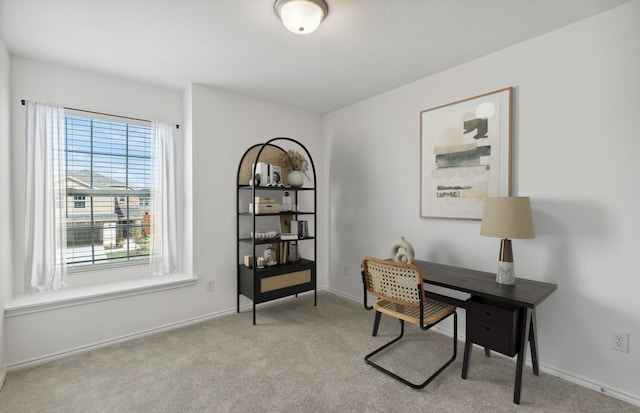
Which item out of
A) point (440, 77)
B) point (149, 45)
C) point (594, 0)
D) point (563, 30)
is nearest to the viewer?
point (594, 0)

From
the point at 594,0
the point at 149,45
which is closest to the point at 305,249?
the point at 149,45

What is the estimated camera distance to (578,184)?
2004mm

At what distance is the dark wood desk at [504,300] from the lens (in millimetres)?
1811

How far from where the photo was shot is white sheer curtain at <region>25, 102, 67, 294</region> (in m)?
2.44

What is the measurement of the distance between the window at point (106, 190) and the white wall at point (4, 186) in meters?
0.39

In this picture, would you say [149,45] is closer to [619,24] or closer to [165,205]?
[165,205]

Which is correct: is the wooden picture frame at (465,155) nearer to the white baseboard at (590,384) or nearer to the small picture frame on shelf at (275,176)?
the white baseboard at (590,384)

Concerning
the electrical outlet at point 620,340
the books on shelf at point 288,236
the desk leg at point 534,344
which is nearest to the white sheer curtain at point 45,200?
the books on shelf at point 288,236

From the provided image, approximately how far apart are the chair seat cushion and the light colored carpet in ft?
1.36

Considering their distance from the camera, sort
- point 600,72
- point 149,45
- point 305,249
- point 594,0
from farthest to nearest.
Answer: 1. point 305,249
2. point 149,45
3. point 600,72
4. point 594,0

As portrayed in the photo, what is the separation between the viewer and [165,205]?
309 cm

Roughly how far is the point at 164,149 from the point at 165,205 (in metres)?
0.60

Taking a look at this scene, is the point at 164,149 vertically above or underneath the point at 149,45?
underneath

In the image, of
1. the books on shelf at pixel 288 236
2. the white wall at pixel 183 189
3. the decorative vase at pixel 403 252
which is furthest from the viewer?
the books on shelf at pixel 288 236
